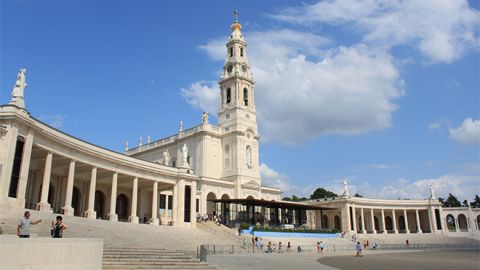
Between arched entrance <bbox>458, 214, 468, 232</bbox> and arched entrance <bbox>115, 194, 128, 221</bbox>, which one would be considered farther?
arched entrance <bbox>458, 214, 468, 232</bbox>

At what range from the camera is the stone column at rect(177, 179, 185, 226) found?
4541 cm

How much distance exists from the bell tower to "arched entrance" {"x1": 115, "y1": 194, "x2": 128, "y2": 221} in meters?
20.3

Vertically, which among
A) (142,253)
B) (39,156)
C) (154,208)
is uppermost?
(39,156)

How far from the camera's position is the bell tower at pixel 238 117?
6800cm

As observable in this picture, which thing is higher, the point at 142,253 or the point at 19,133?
the point at 19,133

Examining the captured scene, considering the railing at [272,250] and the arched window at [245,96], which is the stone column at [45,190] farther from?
the arched window at [245,96]

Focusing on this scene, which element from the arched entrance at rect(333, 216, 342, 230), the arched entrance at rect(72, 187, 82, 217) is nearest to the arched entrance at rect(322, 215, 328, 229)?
the arched entrance at rect(333, 216, 342, 230)

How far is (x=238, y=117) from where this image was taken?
2749 inches

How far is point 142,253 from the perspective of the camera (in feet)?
74.7

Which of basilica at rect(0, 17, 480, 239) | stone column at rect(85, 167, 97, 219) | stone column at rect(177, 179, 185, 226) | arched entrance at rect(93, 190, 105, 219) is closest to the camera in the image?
basilica at rect(0, 17, 480, 239)

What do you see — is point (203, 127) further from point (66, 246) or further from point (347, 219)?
point (66, 246)

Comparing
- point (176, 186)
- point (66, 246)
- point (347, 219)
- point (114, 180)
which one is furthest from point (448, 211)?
point (66, 246)

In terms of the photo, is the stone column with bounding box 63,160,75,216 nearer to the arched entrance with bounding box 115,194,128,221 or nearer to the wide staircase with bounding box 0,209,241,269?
the wide staircase with bounding box 0,209,241,269

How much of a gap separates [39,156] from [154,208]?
47.9 feet
